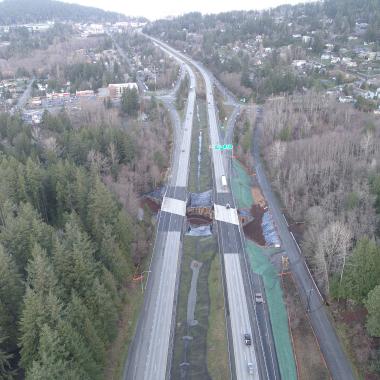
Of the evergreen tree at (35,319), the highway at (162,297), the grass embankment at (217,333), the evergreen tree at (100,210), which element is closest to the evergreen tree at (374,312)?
the grass embankment at (217,333)

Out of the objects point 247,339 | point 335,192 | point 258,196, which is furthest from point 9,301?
point 335,192

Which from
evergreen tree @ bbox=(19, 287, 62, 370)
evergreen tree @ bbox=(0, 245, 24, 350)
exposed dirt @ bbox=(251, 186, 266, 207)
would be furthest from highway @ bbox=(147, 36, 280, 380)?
evergreen tree @ bbox=(0, 245, 24, 350)

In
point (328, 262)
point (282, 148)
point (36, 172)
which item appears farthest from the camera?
point (282, 148)

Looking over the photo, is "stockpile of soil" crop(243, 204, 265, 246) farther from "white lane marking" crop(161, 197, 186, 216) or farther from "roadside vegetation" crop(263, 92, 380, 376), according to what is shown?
"white lane marking" crop(161, 197, 186, 216)

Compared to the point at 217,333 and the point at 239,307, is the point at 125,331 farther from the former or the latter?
the point at 239,307

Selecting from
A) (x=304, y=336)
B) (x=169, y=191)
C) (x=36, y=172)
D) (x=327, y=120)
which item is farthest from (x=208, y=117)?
(x=304, y=336)

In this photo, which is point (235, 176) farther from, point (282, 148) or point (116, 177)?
point (116, 177)

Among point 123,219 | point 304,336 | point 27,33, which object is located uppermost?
point 27,33
